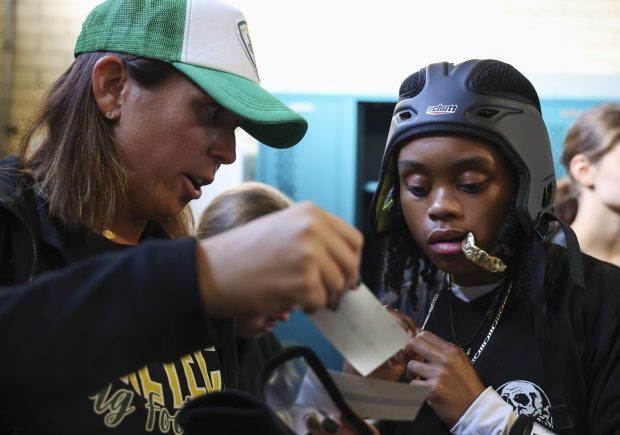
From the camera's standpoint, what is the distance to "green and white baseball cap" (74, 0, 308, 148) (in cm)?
127

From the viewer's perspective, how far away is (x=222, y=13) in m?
1.35

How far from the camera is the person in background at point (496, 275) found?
1321 millimetres

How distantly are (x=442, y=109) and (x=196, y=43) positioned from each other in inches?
20.9

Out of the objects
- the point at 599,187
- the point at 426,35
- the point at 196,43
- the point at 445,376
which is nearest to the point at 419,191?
the point at 445,376

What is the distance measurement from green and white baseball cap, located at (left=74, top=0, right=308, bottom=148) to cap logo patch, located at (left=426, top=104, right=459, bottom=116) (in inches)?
11.8

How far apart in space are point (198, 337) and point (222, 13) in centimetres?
79

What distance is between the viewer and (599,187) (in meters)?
2.67

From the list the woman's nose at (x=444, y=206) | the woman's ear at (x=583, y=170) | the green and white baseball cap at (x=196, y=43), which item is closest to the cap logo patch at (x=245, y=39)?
the green and white baseball cap at (x=196, y=43)

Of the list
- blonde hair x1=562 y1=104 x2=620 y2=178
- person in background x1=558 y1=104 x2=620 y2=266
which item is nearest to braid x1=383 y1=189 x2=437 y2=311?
person in background x1=558 y1=104 x2=620 y2=266

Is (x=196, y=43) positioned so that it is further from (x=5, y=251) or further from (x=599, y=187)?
(x=599, y=187)

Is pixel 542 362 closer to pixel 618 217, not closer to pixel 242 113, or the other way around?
pixel 242 113

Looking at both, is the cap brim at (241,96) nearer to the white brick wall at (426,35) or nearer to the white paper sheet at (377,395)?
the white paper sheet at (377,395)

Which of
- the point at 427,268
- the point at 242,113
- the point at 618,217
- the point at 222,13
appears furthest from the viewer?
→ the point at 618,217

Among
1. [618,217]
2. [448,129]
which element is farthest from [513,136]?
[618,217]
